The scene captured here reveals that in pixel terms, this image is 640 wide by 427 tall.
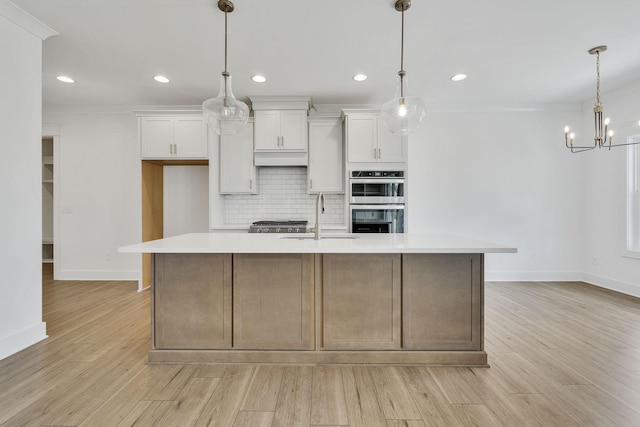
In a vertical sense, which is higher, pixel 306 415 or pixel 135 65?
pixel 135 65

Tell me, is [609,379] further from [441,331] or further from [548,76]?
[548,76]

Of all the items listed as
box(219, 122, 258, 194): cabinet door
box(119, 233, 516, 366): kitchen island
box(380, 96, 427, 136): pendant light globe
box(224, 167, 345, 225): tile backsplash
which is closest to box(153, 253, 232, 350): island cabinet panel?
box(119, 233, 516, 366): kitchen island

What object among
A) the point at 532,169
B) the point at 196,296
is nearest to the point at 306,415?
the point at 196,296

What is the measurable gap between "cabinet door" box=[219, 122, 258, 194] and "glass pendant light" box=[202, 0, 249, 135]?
2.14m

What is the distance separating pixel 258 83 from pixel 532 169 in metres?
4.35

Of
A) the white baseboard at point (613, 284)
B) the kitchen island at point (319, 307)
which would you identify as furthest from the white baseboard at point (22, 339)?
the white baseboard at point (613, 284)

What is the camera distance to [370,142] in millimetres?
4457

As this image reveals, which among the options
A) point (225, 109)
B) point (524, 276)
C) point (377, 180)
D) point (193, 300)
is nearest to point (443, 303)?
point (193, 300)

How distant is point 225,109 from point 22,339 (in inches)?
98.0

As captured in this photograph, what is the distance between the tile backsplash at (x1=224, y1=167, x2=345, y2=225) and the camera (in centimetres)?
500

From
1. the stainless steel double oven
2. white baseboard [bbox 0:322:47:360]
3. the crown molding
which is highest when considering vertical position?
the crown molding

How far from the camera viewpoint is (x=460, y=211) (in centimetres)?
508

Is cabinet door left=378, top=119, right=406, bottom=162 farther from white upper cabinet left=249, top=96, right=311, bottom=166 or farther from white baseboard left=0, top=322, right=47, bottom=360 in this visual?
white baseboard left=0, top=322, right=47, bottom=360

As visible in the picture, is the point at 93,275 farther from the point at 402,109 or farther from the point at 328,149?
the point at 402,109
